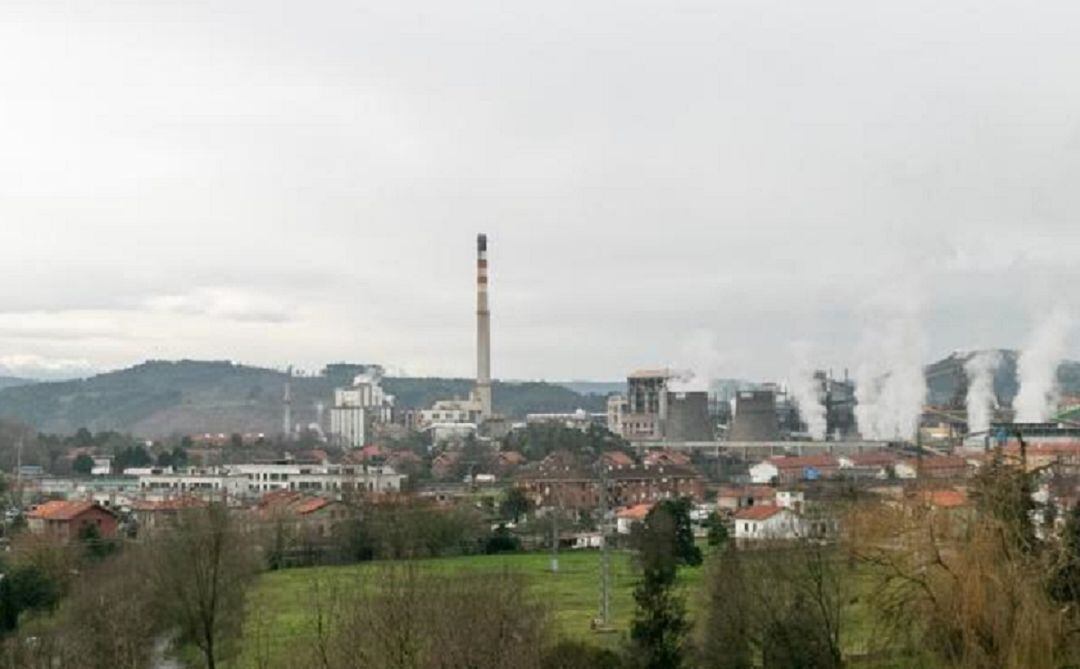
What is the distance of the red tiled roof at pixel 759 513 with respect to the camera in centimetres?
4480

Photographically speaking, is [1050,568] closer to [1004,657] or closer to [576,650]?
[1004,657]

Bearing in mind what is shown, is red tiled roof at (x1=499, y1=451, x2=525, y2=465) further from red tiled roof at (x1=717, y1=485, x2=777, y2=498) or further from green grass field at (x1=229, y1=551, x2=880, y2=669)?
green grass field at (x1=229, y1=551, x2=880, y2=669)

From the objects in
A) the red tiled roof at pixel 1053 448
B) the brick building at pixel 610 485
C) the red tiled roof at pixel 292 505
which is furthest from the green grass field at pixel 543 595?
the red tiled roof at pixel 1053 448

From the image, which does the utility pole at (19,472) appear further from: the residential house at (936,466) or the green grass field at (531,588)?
the residential house at (936,466)

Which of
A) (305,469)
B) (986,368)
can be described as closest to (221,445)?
(305,469)

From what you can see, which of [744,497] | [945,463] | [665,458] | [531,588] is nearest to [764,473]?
[665,458]

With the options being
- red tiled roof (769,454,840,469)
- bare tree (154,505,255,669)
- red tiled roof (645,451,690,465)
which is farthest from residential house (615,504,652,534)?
bare tree (154,505,255,669)

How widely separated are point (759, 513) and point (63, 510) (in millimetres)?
24797

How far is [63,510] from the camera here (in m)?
49.1

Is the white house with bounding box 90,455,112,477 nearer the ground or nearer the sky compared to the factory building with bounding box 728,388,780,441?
nearer the ground

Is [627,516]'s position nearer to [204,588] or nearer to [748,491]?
[748,491]

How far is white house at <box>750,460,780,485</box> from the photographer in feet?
233

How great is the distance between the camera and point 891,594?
1491cm

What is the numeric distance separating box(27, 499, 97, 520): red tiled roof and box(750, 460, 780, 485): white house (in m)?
34.6
